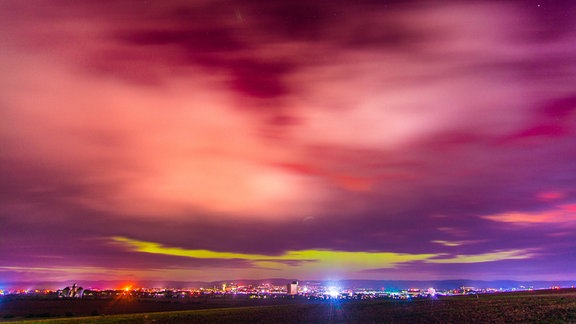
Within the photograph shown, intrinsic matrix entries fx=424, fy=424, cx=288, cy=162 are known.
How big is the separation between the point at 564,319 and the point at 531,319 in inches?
154

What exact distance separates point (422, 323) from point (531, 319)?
1257 cm

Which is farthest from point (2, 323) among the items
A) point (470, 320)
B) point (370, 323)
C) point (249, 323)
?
point (470, 320)

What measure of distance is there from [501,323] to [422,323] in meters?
8.65

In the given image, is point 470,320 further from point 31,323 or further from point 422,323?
point 31,323

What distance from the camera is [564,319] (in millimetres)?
46750

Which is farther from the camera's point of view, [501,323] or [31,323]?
[31,323]

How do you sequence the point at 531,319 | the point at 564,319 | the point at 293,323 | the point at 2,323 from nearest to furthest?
the point at 564,319 → the point at 531,319 → the point at 293,323 → the point at 2,323

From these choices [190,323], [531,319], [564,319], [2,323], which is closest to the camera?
[564,319]

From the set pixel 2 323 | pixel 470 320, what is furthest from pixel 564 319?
pixel 2 323

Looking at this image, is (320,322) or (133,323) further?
(133,323)

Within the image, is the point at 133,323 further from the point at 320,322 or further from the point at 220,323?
the point at 320,322

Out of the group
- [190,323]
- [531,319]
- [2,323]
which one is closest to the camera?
[531,319]

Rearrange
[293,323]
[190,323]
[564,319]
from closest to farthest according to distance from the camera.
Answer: [564,319]
[293,323]
[190,323]

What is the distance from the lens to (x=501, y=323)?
47.7 meters
